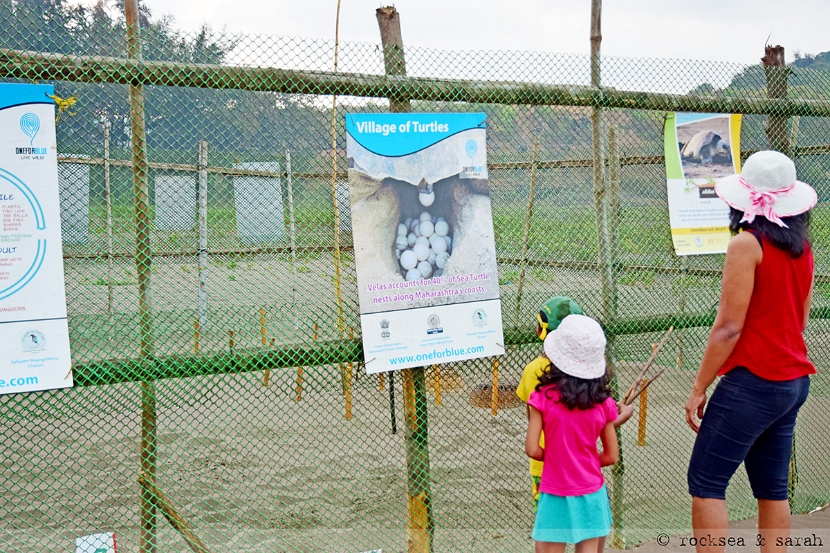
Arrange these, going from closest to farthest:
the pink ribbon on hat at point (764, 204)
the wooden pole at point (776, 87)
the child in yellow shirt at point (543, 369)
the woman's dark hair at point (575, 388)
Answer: the woman's dark hair at point (575, 388) < the pink ribbon on hat at point (764, 204) < the child in yellow shirt at point (543, 369) < the wooden pole at point (776, 87)

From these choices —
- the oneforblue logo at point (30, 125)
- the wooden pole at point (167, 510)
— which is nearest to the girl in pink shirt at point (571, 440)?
the wooden pole at point (167, 510)

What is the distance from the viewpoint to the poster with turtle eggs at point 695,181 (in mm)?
4164

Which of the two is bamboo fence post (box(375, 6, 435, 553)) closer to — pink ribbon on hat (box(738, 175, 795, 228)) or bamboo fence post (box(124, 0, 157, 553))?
bamboo fence post (box(124, 0, 157, 553))

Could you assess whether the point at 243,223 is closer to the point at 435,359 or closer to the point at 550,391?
the point at 435,359

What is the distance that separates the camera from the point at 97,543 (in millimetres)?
2951

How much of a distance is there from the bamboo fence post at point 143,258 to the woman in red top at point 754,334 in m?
2.27

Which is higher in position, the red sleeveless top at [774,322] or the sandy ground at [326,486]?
the red sleeveless top at [774,322]

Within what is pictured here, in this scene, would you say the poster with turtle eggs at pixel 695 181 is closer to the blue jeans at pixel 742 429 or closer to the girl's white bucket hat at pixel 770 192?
the girl's white bucket hat at pixel 770 192

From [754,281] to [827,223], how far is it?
460 cm

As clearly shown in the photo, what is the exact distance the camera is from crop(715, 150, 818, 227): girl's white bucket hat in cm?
290

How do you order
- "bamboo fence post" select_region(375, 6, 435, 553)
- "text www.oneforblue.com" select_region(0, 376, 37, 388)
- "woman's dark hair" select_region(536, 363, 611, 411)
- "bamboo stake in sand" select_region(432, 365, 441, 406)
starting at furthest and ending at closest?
"bamboo stake in sand" select_region(432, 365, 441, 406), "bamboo fence post" select_region(375, 6, 435, 553), "woman's dark hair" select_region(536, 363, 611, 411), "text www.oneforblue.com" select_region(0, 376, 37, 388)

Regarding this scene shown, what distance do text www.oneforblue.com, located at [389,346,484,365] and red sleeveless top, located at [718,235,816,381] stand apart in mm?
1147

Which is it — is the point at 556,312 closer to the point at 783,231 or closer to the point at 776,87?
the point at 783,231

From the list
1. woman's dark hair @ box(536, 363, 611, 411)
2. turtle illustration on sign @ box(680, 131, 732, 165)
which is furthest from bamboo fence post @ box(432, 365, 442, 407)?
turtle illustration on sign @ box(680, 131, 732, 165)
